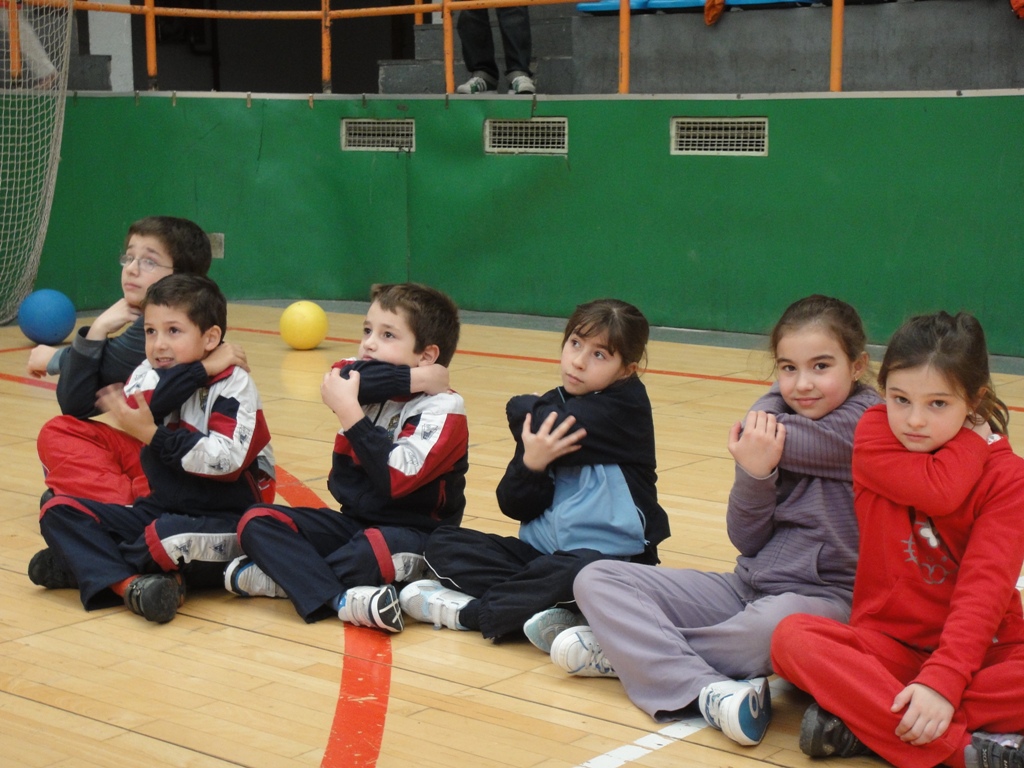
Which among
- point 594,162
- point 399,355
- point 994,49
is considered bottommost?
point 399,355

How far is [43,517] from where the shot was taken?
3.21m

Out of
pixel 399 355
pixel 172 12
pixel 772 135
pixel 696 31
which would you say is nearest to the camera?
pixel 399 355

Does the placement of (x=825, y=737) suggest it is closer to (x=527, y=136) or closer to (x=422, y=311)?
(x=422, y=311)

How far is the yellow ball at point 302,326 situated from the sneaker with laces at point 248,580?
3.93 meters

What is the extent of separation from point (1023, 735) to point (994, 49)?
528cm

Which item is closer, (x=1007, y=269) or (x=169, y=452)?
(x=169, y=452)

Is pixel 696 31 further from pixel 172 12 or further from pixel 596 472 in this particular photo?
pixel 596 472

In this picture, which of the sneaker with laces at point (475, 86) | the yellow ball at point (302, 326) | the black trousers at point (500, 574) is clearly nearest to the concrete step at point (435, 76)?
the sneaker with laces at point (475, 86)

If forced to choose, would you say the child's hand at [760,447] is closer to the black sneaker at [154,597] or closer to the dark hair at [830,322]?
the dark hair at [830,322]

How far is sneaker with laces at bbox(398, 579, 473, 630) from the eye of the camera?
302 cm

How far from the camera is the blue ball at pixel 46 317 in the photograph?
23.6 feet

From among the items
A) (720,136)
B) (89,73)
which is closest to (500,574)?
(720,136)

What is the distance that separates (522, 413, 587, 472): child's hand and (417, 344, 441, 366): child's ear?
16.5 inches

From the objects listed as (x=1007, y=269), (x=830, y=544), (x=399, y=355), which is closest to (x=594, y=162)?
(x=1007, y=269)
